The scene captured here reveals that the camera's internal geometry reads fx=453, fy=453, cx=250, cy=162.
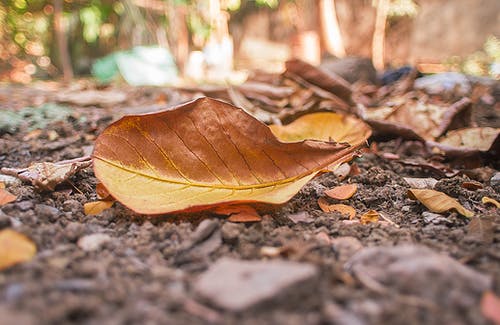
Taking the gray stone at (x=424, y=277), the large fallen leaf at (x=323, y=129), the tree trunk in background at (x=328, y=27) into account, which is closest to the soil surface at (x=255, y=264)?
the gray stone at (x=424, y=277)

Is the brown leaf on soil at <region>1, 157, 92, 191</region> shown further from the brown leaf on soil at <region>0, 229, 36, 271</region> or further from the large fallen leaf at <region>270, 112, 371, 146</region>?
the large fallen leaf at <region>270, 112, 371, 146</region>

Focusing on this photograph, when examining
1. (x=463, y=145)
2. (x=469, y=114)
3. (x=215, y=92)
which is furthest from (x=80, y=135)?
(x=469, y=114)

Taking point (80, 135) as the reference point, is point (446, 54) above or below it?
below

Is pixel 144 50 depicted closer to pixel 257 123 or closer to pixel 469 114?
pixel 469 114

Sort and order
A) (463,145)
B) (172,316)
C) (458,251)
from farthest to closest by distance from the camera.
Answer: (463,145), (458,251), (172,316)

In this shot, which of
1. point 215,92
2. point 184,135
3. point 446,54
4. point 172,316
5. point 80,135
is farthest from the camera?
point 446,54

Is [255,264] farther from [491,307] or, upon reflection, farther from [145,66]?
[145,66]

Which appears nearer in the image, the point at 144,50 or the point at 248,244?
the point at 248,244
